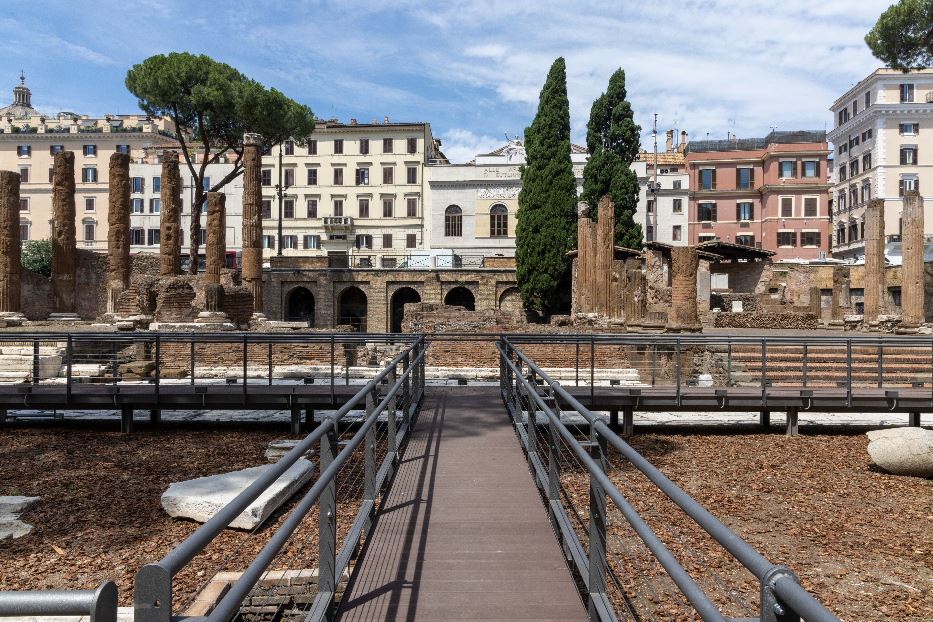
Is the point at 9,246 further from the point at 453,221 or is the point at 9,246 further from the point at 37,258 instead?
the point at 453,221

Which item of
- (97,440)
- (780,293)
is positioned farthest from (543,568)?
(780,293)

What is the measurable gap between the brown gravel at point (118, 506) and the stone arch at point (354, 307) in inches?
1380

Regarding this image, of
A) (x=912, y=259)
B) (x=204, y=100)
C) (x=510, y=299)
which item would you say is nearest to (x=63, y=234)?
(x=204, y=100)

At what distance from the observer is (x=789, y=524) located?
769 centimetres

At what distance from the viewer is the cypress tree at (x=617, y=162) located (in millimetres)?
40250

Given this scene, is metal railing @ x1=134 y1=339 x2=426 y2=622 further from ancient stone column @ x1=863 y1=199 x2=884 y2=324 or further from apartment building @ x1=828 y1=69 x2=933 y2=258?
apartment building @ x1=828 y1=69 x2=933 y2=258

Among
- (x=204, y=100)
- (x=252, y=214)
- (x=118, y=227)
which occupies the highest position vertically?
(x=204, y=100)

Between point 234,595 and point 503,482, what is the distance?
4736 mm

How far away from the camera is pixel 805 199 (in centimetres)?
5603

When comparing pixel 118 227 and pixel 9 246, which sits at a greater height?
pixel 118 227

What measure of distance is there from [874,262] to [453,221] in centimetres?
2950

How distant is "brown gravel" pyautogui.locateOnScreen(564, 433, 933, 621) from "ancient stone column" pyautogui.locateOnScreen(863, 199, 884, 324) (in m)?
17.7

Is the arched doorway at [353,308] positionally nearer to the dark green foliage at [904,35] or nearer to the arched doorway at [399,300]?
the arched doorway at [399,300]

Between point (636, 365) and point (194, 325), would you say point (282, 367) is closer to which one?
point (194, 325)
